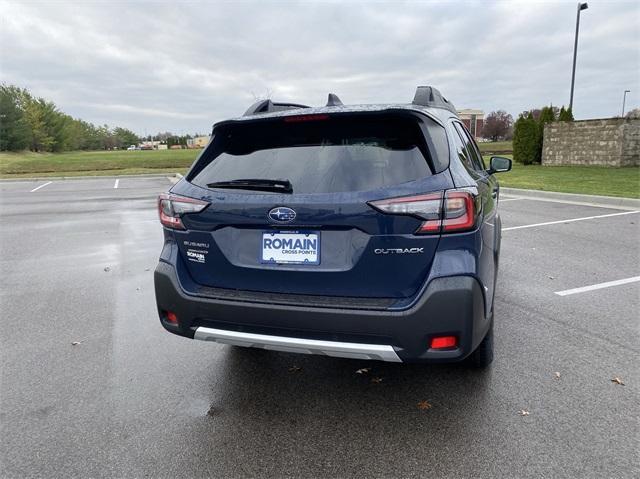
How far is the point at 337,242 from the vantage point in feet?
7.95

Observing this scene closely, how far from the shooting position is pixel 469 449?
8.07 ft

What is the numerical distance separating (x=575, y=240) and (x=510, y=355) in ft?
15.4

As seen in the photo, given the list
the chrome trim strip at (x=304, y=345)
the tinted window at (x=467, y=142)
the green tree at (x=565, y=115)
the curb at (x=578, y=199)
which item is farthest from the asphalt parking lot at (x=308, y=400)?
the green tree at (x=565, y=115)

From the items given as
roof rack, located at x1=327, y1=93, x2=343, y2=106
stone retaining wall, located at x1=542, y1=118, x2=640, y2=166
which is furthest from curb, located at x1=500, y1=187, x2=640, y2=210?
roof rack, located at x1=327, y1=93, x2=343, y2=106

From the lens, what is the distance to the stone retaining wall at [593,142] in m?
19.3

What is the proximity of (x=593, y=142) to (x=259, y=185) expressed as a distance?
2226 centimetres

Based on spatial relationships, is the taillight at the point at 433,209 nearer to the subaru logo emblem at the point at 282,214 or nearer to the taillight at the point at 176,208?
the subaru logo emblem at the point at 282,214

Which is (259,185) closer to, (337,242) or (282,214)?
(282,214)

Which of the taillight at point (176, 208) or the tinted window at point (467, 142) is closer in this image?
the taillight at point (176, 208)

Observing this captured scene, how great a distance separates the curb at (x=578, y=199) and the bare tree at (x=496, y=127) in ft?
283

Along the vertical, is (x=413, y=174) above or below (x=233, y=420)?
above

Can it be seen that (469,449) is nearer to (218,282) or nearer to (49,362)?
(218,282)

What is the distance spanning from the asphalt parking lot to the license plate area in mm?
995

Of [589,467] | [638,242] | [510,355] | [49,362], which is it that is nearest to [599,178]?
[638,242]
